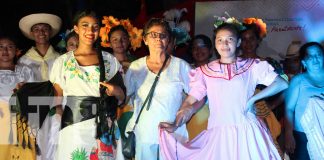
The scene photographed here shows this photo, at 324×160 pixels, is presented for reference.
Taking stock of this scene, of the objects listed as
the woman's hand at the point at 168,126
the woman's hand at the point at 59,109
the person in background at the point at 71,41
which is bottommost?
the woman's hand at the point at 168,126

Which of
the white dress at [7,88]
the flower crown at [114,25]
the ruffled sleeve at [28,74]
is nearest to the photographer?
the white dress at [7,88]

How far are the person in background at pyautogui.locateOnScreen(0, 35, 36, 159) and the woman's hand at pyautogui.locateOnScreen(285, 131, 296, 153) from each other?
2.91 meters

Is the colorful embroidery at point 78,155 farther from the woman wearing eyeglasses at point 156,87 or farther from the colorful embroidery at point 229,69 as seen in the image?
the colorful embroidery at point 229,69

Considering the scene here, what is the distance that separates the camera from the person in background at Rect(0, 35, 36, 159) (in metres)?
6.46

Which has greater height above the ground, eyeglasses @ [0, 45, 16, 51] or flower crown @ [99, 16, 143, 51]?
flower crown @ [99, 16, 143, 51]

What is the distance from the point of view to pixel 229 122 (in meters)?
5.15

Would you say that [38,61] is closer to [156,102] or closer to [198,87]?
[156,102]

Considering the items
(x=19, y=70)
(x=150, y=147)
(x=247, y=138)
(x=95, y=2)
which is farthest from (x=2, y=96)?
(x=95, y=2)

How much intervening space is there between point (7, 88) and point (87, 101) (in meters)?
1.62

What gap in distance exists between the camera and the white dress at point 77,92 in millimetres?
5211

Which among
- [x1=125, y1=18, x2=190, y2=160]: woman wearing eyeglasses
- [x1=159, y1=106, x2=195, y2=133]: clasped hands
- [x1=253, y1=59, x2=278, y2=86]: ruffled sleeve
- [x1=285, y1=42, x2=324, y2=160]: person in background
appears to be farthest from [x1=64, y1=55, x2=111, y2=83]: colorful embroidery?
[x1=285, y1=42, x2=324, y2=160]: person in background

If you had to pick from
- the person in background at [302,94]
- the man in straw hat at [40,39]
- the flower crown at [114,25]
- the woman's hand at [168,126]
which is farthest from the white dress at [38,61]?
the person in background at [302,94]

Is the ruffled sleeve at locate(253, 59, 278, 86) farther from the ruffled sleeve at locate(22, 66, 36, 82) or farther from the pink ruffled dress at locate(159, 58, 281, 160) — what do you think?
the ruffled sleeve at locate(22, 66, 36, 82)

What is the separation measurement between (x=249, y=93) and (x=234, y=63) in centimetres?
33
